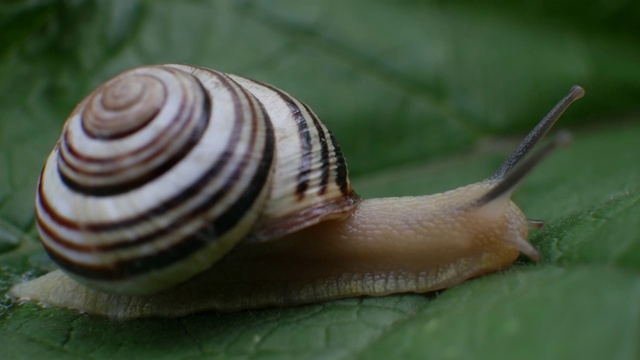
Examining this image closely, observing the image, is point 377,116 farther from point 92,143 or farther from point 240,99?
point 92,143

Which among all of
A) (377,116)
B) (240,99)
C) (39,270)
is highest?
(240,99)

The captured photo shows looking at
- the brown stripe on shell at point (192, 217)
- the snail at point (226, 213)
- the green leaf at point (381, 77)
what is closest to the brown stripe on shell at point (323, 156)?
the snail at point (226, 213)

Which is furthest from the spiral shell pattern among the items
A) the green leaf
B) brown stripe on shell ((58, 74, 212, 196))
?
the green leaf

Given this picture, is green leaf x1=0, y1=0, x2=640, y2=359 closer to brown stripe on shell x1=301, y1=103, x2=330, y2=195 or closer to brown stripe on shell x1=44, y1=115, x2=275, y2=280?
brown stripe on shell x1=44, y1=115, x2=275, y2=280

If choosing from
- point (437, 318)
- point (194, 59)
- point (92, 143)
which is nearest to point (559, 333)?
point (437, 318)

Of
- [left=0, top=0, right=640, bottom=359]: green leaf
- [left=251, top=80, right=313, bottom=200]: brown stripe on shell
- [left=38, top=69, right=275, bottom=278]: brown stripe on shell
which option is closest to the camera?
[left=38, top=69, right=275, bottom=278]: brown stripe on shell

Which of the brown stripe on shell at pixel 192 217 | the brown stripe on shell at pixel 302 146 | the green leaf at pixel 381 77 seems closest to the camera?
the brown stripe on shell at pixel 192 217

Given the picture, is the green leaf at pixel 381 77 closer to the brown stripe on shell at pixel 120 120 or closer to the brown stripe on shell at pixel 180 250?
the brown stripe on shell at pixel 180 250

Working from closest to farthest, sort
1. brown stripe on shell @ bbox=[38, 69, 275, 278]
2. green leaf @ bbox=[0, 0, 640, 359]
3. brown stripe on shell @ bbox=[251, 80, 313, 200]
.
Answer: brown stripe on shell @ bbox=[38, 69, 275, 278]
brown stripe on shell @ bbox=[251, 80, 313, 200]
green leaf @ bbox=[0, 0, 640, 359]
